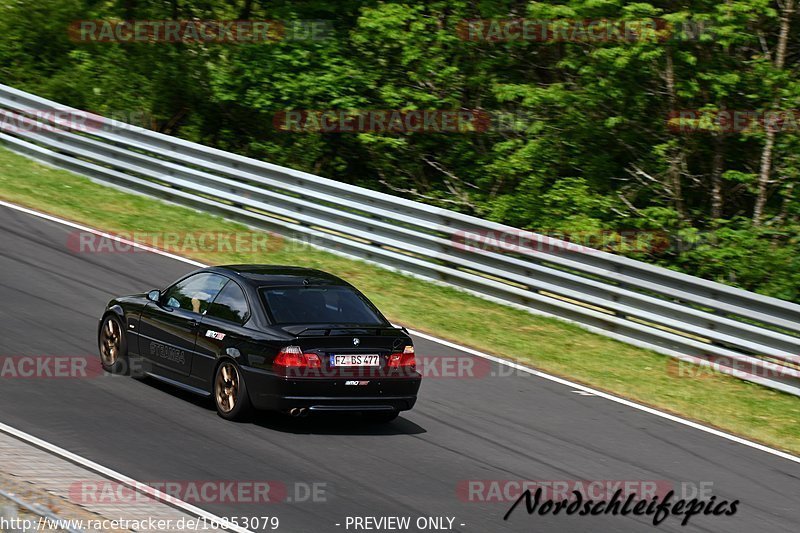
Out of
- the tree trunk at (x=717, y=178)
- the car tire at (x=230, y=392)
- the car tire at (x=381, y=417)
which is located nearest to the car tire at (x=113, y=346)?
the car tire at (x=230, y=392)

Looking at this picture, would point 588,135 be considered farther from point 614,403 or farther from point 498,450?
point 498,450

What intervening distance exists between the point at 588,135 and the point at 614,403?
29.3 feet

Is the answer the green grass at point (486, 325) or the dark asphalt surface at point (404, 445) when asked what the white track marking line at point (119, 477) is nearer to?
the dark asphalt surface at point (404, 445)

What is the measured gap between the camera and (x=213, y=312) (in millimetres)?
10359

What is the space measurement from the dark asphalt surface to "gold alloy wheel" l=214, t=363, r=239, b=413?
0.62ft

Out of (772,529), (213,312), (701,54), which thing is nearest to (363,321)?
(213,312)

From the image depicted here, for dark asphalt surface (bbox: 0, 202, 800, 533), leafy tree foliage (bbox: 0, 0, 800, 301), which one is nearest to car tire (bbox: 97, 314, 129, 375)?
dark asphalt surface (bbox: 0, 202, 800, 533)

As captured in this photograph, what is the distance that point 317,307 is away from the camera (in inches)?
397

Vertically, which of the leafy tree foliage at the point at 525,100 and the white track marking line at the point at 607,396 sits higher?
the leafy tree foliage at the point at 525,100

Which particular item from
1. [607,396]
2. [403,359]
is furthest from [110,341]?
[607,396]

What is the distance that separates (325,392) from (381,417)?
3.46 feet

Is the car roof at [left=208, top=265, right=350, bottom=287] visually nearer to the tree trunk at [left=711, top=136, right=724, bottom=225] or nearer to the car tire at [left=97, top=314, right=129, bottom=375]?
the car tire at [left=97, top=314, right=129, bottom=375]

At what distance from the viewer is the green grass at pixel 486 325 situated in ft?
41.2

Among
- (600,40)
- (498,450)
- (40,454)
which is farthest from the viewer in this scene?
(600,40)
